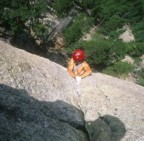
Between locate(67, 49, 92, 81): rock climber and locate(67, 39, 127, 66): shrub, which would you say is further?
locate(67, 39, 127, 66): shrub

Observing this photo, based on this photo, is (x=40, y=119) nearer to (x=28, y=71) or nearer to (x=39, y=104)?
(x=39, y=104)

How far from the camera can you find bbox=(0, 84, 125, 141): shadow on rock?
7.44 metres

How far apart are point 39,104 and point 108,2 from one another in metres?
29.0

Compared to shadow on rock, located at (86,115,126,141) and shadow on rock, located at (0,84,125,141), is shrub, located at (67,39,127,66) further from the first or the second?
shadow on rock, located at (0,84,125,141)

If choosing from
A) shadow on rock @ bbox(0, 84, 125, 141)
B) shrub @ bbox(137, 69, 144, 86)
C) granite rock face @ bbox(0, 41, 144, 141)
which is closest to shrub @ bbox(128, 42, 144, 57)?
shrub @ bbox(137, 69, 144, 86)

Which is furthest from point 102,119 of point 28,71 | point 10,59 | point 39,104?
point 10,59

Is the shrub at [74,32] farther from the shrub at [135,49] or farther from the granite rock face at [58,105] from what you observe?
the granite rock face at [58,105]

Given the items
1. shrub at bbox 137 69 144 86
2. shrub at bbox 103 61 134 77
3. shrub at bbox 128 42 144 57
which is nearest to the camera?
shrub at bbox 137 69 144 86

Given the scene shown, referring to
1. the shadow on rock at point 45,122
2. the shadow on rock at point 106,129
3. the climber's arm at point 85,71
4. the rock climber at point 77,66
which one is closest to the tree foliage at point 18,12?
the rock climber at point 77,66

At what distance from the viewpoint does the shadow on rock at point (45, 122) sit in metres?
7.44

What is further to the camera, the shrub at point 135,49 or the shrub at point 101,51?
the shrub at point 135,49

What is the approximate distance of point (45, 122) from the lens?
8.05m

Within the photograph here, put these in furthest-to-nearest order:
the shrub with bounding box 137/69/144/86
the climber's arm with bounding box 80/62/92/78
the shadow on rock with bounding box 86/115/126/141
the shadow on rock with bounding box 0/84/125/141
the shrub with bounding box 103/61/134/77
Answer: the shrub with bounding box 103/61/134/77 < the shrub with bounding box 137/69/144/86 < the climber's arm with bounding box 80/62/92/78 < the shadow on rock with bounding box 86/115/126/141 < the shadow on rock with bounding box 0/84/125/141

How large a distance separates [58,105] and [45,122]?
127 centimetres
